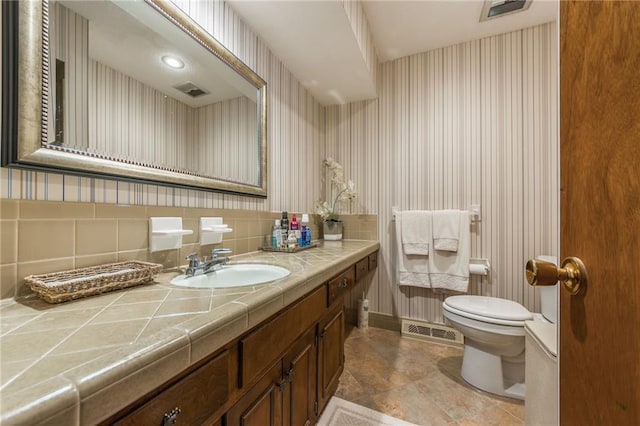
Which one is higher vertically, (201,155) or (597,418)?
(201,155)

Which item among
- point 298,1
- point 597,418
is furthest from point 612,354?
point 298,1

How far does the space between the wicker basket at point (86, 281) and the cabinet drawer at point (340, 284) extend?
0.68 meters

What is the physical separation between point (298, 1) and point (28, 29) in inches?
44.0

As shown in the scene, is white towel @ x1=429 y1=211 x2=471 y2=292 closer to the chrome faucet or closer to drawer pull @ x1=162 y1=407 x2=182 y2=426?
the chrome faucet

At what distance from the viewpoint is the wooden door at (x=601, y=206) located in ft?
1.19

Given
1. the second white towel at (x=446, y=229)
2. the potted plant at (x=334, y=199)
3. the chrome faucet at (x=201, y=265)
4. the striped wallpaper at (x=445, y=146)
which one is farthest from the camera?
the potted plant at (x=334, y=199)

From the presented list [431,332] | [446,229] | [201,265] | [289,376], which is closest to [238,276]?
[201,265]

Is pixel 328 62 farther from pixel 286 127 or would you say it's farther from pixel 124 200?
pixel 124 200

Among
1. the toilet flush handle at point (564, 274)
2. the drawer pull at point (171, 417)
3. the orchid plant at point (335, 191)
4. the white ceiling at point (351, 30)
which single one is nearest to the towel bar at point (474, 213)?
the orchid plant at point (335, 191)

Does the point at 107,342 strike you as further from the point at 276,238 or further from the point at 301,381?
the point at 276,238

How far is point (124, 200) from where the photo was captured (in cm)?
91

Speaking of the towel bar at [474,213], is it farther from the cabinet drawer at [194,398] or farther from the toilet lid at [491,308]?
the cabinet drawer at [194,398]

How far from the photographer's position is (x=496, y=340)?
1450mm

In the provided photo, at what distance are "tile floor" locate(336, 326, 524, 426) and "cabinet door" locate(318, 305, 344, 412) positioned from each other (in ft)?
0.80
